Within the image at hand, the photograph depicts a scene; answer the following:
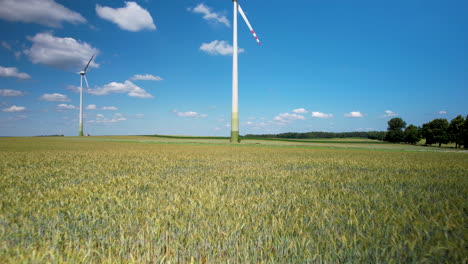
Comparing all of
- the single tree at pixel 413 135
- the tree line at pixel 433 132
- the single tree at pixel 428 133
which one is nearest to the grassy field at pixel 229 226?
the tree line at pixel 433 132

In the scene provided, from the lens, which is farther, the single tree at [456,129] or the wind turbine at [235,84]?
the single tree at [456,129]

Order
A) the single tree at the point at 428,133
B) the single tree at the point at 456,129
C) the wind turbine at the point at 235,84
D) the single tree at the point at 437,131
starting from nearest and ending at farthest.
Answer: the wind turbine at the point at 235,84
the single tree at the point at 456,129
the single tree at the point at 437,131
the single tree at the point at 428,133

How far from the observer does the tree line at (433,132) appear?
61.0 meters

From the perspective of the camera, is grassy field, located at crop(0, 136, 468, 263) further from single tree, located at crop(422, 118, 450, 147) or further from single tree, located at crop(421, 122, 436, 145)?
single tree, located at crop(421, 122, 436, 145)

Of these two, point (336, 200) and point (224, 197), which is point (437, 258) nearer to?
point (336, 200)

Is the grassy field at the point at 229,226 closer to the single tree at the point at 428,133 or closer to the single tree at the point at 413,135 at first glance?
the single tree at the point at 428,133

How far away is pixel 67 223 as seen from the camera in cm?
237

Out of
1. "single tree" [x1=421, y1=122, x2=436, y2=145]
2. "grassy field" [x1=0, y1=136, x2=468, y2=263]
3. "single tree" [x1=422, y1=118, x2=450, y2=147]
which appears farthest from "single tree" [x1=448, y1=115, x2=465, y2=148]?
"grassy field" [x1=0, y1=136, x2=468, y2=263]

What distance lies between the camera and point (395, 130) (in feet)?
298

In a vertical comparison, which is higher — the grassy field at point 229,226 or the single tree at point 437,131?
the single tree at point 437,131

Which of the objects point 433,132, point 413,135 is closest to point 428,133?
point 433,132

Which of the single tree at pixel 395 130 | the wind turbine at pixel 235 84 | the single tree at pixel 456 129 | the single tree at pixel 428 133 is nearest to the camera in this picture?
the wind turbine at pixel 235 84

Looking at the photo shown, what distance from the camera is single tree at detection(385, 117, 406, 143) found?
3482 inches

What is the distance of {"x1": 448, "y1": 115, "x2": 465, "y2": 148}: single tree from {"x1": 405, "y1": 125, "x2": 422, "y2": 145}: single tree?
1615 cm
